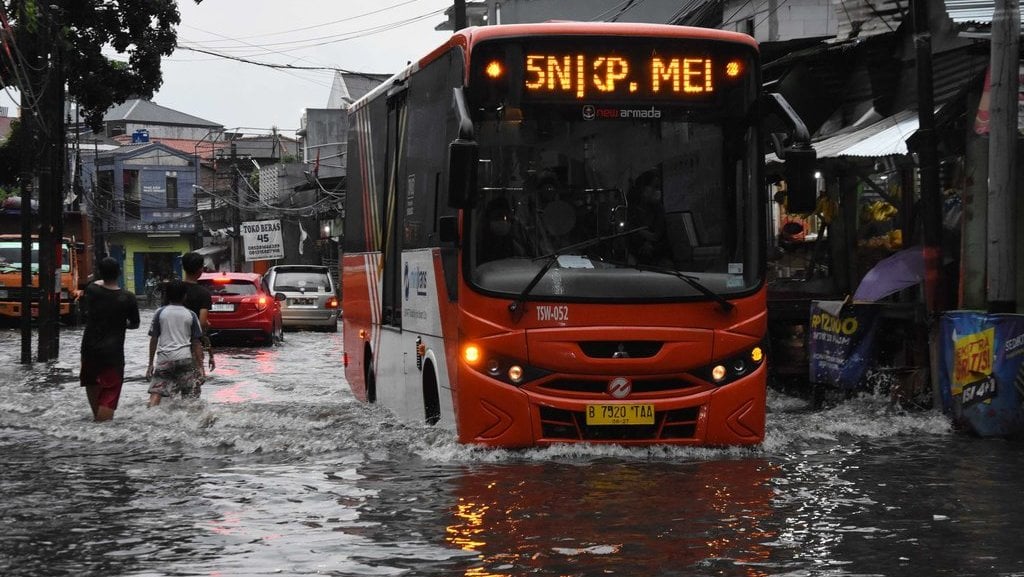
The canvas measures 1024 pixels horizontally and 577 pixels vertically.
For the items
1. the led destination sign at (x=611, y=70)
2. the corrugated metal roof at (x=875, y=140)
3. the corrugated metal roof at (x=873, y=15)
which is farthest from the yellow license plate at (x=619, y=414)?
the corrugated metal roof at (x=873, y=15)

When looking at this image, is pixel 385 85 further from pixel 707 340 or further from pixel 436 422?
pixel 707 340

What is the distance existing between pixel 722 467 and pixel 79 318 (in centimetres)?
3613

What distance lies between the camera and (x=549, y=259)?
1051cm

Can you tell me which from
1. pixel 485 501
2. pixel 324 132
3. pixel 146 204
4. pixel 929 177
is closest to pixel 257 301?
pixel 929 177

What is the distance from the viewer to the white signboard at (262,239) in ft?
192

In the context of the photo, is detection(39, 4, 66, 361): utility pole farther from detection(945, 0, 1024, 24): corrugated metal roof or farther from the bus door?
detection(945, 0, 1024, 24): corrugated metal roof

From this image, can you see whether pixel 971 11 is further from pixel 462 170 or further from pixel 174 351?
pixel 174 351

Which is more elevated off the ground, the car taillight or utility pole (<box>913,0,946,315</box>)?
utility pole (<box>913,0,946,315</box>)

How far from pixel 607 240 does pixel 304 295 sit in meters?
26.6

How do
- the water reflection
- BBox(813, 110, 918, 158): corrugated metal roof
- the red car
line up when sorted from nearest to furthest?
the water reflection, BBox(813, 110, 918, 158): corrugated metal roof, the red car

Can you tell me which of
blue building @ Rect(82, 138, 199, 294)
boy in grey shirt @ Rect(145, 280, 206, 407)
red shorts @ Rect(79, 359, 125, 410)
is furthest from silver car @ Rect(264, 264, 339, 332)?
blue building @ Rect(82, 138, 199, 294)

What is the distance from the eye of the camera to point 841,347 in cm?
1541

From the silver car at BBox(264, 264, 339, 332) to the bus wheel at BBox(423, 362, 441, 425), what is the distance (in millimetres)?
24480

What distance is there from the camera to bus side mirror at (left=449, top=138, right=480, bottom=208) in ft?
32.2
